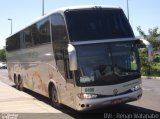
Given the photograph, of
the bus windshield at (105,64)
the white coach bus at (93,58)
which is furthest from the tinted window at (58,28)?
the bus windshield at (105,64)

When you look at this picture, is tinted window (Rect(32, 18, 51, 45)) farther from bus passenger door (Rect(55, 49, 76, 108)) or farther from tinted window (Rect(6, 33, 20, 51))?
tinted window (Rect(6, 33, 20, 51))

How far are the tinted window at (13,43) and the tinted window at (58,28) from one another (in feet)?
28.4

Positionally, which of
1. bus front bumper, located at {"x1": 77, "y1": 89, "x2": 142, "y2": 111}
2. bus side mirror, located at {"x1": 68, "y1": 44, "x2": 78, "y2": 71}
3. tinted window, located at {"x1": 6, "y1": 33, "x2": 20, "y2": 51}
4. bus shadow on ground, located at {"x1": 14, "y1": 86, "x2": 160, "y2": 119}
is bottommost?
bus shadow on ground, located at {"x1": 14, "y1": 86, "x2": 160, "y2": 119}

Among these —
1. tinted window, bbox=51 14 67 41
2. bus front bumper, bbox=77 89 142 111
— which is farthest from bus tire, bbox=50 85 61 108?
bus front bumper, bbox=77 89 142 111

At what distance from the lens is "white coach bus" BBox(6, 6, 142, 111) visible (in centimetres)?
1139

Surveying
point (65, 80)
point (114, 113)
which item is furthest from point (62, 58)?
point (114, 113)

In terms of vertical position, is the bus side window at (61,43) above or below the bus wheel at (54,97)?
above

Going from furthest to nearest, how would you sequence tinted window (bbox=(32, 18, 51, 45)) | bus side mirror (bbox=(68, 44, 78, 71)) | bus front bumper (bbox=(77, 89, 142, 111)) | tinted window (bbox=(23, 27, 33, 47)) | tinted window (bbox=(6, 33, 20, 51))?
tinted window (bbox=(6, 33, 20, 51)) < tinted window (bbox=(23, 27, 33, 47)) < tinted window (bbox=(32, 18, 51, 45)) < bus front bumper (bbox=(77, 89, 142, 111)) < bus side mirror (bbox=(68, 44, 78, 71))

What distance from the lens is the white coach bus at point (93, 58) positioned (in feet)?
37.4

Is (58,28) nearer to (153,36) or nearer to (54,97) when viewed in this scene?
(54,97)

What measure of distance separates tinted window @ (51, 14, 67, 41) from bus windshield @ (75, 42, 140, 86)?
3.53 feet

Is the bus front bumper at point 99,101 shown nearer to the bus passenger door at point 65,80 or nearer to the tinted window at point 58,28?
the bus passenger door at point 65,80

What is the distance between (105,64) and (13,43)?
529 inches

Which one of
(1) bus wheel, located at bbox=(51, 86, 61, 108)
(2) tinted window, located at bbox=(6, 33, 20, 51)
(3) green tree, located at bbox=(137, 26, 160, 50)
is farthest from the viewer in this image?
(3) green tree, located at bbox=(137, 26, 160, 50)
